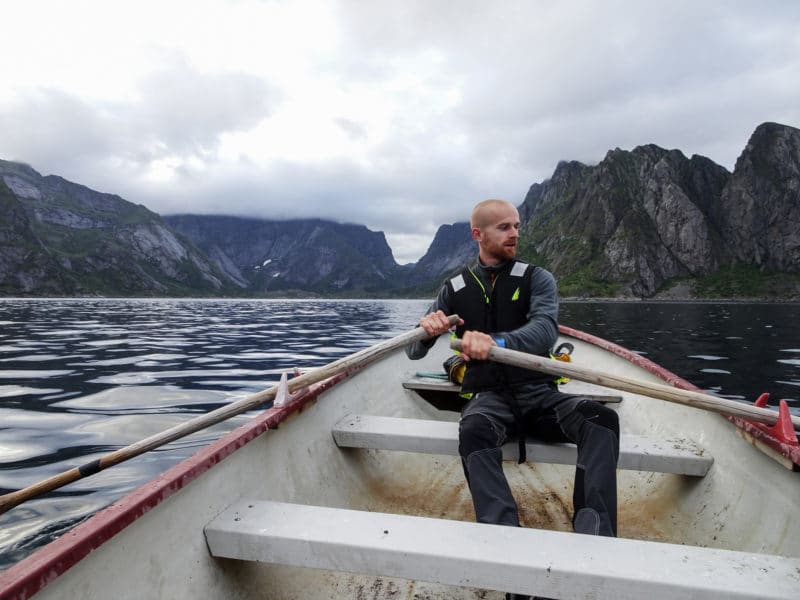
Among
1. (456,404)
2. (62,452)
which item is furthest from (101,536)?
(456,404)

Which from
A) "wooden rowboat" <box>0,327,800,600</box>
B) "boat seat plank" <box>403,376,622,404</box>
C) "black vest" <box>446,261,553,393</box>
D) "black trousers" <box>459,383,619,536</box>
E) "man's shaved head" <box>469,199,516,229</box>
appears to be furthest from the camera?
"boat seat plank" <box>403,376,622,404</box>

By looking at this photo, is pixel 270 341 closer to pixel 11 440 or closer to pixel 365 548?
pixel 11 440

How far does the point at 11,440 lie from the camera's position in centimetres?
596

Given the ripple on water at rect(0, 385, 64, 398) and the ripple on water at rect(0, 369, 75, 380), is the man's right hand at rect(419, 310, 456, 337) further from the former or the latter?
the ripple on water at rect(0, 369, 75, 380)

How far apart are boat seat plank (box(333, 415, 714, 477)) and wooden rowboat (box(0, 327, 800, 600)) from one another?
0.01m

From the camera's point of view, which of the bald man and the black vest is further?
the black vest

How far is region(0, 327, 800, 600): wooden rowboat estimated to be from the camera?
205 centimetres

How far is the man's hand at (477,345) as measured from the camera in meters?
3.30

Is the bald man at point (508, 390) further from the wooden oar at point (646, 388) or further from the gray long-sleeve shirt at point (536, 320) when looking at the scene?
the wooden oar at point (646, 388)

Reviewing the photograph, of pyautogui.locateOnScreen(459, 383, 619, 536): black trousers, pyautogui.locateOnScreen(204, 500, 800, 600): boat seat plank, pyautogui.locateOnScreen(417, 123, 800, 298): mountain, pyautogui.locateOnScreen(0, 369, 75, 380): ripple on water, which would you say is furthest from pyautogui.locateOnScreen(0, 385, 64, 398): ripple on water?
pyautogui.locateOnScreen(417, 123, 800, 298): mountain

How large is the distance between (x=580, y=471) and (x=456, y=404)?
3.75 meters

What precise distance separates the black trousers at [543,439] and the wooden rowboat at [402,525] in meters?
0.25

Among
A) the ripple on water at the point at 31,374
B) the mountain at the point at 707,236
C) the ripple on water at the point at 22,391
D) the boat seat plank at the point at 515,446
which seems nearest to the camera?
the boat seat plank at the point at 515,446

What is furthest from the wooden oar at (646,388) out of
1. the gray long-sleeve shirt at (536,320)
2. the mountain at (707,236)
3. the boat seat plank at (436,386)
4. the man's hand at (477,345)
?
the mountain at (707,236)
